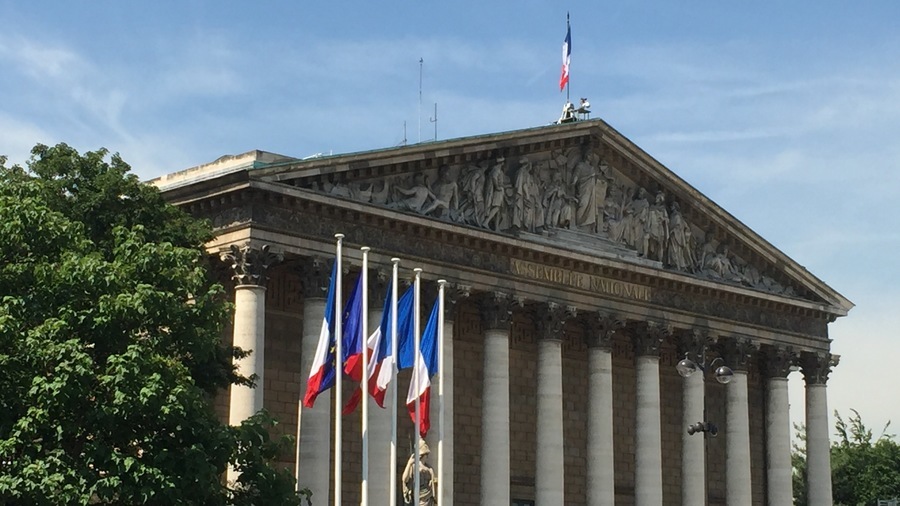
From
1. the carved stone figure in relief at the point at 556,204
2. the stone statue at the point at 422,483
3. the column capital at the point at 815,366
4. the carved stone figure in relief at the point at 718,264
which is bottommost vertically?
the stone statue at the point at 422,483

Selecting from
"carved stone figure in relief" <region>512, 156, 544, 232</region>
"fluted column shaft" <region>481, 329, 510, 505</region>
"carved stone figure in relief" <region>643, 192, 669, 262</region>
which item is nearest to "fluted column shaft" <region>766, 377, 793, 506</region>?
"carved stone figure in relief" <region>643, 192, 669, 262</region>

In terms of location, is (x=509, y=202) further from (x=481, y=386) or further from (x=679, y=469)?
(x=679, y=469)

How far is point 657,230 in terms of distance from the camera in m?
51.2

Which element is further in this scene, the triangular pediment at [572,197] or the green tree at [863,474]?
the green tree at [863,474]

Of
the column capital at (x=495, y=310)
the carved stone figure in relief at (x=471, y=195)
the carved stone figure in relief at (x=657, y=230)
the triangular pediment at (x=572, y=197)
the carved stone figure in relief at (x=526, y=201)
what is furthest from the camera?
the carved stone figure in relief at (x=657, y=230)

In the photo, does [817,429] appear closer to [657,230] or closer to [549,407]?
[657,230]

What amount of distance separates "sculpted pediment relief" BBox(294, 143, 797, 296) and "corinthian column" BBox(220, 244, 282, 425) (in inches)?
90.3

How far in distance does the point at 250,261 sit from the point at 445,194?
683 cm

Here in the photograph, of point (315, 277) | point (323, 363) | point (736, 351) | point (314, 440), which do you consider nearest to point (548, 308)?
point (315, 277)

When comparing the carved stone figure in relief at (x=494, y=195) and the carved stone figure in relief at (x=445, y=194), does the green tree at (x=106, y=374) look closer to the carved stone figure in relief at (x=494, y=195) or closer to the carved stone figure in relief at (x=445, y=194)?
the carved stone figure in relief at (x=445, y=194)

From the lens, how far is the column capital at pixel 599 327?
160ft

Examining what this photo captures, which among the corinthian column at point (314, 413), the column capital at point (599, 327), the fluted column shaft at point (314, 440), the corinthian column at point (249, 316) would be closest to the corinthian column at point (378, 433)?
the corinthian column at point (314, 413)

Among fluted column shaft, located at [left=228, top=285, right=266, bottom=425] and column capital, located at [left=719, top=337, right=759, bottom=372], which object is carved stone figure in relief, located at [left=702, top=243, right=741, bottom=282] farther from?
fluted column shaft, located at [left=228, top=285, right=266, bottom=425]

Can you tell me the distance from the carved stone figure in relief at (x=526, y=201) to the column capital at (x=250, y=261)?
28.6ft
